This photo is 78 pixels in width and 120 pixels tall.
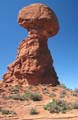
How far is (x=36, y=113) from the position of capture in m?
21.7

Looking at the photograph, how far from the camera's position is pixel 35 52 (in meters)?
36.8

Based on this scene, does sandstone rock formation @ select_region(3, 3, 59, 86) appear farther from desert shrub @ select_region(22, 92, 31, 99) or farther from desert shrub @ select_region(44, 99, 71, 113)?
desert shrub @ select_region(44, 99, 71, 113)

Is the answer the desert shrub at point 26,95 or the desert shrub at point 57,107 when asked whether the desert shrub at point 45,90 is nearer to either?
the desert shrub at point 26,95

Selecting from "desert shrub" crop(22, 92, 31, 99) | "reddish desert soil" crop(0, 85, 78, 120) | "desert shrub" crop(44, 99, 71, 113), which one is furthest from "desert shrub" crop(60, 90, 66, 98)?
"desert shrub" crop(44, 99, 71, 113)

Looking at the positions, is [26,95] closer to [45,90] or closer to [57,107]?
[45,90]

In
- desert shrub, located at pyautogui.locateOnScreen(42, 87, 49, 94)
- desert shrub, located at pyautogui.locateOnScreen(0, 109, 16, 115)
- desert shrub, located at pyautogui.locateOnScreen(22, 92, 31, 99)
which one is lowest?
desert shrub, located at pyautogui.locateOnScreen(0, 109, 16, 115)

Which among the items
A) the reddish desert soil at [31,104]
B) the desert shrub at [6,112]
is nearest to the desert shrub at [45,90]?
the reddish desert soil at [31,104]

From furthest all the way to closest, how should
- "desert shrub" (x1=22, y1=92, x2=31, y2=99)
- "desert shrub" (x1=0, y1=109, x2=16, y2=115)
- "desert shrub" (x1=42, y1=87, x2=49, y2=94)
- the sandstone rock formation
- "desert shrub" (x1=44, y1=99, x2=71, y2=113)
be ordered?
the sandstone rock formation < "desert shrub" (x1=42, y1=87, x2=49, y2=94) < "desert shrub" (x1=22, y1=92, x2=31, y2=99) < "desert shrub" (x1=44, y1=99, x2=71, y2=113) < "desert shrub" (x1=0, y1=109, x2=16, y2=115)

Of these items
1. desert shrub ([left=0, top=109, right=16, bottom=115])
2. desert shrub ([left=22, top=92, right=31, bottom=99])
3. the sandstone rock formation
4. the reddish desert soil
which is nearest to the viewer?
the reddish desert soil

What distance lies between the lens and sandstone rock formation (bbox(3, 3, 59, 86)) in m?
36.1

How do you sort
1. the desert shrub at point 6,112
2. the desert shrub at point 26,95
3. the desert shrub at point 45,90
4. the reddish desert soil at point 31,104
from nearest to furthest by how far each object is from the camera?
the reddish desert soil at point 31,104 < the desert shrub at point 6,112 < the desert shrub at point 26,95 < the desert shrub at point 45,90

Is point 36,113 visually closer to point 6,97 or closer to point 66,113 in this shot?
point 66,113

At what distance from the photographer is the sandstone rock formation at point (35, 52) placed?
119ft

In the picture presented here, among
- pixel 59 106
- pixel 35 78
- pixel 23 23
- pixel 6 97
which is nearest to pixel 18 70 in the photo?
pixel 35 78
